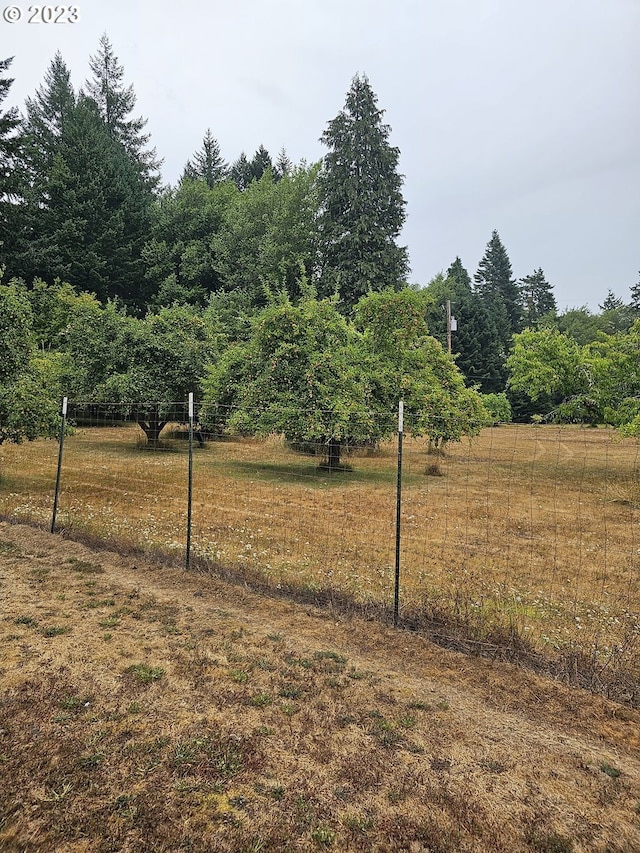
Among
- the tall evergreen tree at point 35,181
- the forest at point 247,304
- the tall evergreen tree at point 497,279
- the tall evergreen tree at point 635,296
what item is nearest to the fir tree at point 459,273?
the forest at point 247,304

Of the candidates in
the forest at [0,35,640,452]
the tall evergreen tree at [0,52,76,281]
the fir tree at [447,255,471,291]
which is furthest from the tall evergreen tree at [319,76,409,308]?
the fir tree at [447,255,471,291]

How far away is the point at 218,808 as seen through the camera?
6.31 ft

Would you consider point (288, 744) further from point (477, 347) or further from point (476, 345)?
point (477, 347)

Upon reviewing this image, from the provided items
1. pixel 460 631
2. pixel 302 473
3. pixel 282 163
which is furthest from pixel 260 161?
pixel 460 631

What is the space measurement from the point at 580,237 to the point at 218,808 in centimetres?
2282

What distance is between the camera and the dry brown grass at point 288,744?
1837 millimetres

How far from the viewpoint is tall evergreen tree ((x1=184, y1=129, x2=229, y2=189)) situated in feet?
138

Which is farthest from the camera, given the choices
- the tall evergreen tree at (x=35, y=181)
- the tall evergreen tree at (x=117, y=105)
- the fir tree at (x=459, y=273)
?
the fir tree at (x=459, y=273)

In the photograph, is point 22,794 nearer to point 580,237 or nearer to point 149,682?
point 149,682

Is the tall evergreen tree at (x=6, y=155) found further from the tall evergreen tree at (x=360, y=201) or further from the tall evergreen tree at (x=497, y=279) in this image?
the tall evergreen tree at (x=497, y=279)

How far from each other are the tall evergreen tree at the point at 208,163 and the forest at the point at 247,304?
0.56 ft

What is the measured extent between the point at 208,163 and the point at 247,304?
2341 centimetres

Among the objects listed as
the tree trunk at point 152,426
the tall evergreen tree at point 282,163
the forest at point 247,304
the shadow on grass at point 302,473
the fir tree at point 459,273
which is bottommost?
the shadow on grass at point 302,473

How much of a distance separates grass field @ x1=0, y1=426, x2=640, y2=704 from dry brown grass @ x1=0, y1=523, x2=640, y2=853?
631 millimetres
